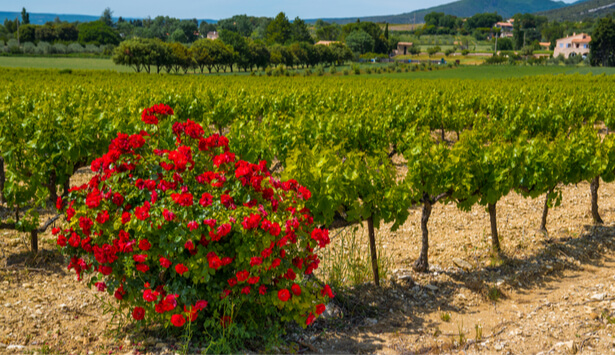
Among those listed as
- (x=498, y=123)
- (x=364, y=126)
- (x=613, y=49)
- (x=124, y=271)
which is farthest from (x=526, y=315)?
(x=613, y=49)

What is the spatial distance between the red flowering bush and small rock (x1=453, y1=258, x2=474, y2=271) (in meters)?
3.09

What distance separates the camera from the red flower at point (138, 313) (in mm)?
4227

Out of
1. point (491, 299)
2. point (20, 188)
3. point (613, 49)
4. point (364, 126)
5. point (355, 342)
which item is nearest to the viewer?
point (355, 342)

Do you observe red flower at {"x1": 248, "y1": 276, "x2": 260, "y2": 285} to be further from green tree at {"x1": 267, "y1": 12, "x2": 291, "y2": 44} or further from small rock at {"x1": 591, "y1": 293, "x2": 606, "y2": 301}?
green tree at {"x1": 267, "y1": 12, "x2": 291, "y2": 44}

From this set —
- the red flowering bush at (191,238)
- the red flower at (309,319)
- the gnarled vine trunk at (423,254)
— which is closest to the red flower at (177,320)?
the red flowering bush at (191,238)

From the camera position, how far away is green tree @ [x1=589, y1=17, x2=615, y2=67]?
79.8 metres

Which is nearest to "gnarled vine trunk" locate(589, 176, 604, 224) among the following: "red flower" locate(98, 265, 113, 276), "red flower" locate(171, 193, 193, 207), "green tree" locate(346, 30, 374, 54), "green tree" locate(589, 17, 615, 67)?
"red flower" locate(171, 193, 193, 207)

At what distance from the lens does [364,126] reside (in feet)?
38.8

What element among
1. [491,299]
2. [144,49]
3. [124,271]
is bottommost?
[491,299]

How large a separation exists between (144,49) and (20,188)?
6386 centimetres

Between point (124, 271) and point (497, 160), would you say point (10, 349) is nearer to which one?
point (124, 271)

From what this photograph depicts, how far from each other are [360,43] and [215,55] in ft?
200

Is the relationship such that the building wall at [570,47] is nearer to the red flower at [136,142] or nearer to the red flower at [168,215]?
the red flower at [136,142]

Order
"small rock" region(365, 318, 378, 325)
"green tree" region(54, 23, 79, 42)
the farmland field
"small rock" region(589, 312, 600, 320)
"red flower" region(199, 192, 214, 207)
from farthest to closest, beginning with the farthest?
"green tree" region(54, 23, 79, 42), "small rock" region(365, 318, 378, 325), "small rock" region(589, 312, 600, 320), the farmland field, "red flower" region(199, 192, 214, 207)
